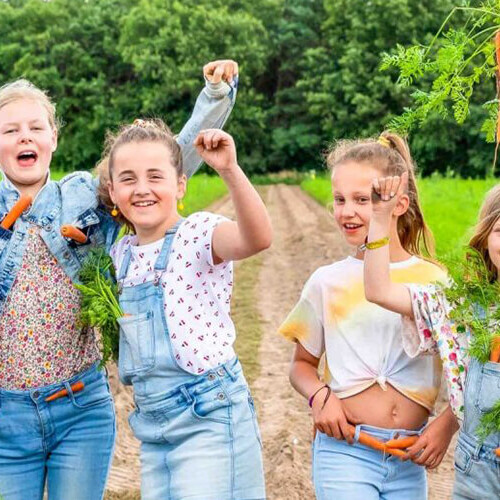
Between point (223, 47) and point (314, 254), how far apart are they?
136ft

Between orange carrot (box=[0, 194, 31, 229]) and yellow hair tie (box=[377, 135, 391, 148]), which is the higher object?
yellow hair tie (box=[377, 135, 391, 148])

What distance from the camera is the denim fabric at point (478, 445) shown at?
255 centimetres

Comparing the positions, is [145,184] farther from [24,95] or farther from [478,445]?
[478,445]

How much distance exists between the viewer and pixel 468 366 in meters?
2.65

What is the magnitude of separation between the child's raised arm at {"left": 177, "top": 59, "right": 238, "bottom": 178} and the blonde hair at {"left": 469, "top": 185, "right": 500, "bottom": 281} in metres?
0.89

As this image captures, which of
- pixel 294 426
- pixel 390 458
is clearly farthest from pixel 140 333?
pixel 294 426

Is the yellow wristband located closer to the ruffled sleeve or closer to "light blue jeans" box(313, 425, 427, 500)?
the ruffled sleeve

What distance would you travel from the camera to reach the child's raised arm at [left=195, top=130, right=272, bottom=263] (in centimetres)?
258

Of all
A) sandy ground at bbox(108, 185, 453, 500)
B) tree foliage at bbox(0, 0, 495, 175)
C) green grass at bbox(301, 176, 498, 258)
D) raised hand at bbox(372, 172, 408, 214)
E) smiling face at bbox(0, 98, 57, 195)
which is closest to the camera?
raised hand at bbox(372, 172, 408, 214)

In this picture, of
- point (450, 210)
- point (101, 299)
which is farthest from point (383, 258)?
point (450, 210)

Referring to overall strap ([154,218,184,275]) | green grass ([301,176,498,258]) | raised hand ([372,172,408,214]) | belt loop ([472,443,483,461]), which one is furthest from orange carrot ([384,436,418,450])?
green grass ([301,176,498,258])

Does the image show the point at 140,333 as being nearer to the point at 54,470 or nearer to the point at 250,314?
the point at 54,470

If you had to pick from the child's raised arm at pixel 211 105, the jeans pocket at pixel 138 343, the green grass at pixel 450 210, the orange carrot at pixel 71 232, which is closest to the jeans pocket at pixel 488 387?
the jeans pocket at pixel 138 343

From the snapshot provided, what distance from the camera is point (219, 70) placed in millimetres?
2947
